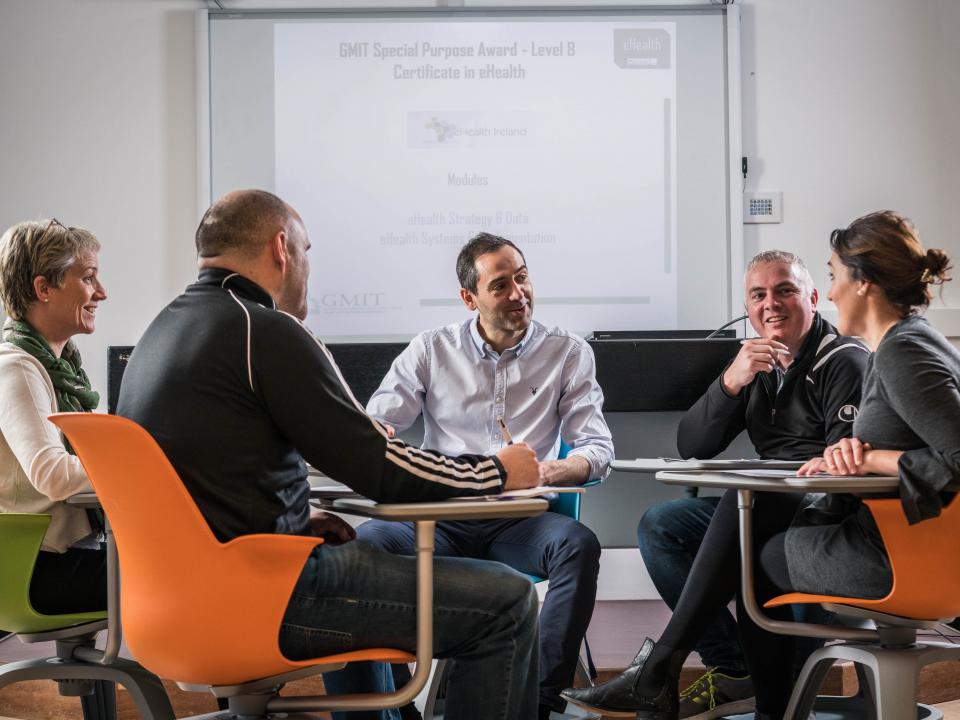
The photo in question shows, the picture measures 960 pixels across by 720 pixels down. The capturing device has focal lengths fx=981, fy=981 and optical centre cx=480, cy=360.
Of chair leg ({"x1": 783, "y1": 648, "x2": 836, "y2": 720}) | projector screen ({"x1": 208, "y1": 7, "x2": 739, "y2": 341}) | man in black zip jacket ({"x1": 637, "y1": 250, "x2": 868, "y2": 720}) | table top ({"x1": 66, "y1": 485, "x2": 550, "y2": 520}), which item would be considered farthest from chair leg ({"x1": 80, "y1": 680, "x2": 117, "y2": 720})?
projector screen ({"x1": 208, "y1": 7, "x2": 739, "y2": 341})

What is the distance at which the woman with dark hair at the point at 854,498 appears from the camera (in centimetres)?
181

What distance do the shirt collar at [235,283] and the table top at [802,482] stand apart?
0.86 m

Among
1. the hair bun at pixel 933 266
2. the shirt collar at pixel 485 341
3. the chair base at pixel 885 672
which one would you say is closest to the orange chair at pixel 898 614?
the chair base at pixel 885 672

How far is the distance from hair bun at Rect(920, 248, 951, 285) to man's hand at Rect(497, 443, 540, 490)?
958 mm

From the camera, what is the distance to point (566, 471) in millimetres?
2473

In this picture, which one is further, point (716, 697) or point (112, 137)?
point (112, 137)

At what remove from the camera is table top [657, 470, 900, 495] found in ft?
5.54

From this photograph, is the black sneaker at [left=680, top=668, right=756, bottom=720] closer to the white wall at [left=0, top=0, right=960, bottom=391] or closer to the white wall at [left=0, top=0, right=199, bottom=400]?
the white wall at [left=0, top=0, right=960, bottom=391]

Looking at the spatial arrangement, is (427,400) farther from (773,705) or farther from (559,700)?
(773,705)

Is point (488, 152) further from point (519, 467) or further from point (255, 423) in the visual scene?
point (255, 423)

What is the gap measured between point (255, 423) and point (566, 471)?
109cm

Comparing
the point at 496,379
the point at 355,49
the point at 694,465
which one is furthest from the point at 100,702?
the point at 355,49

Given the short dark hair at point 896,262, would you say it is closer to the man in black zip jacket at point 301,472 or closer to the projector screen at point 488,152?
the man in black zip jacket at point 301,472

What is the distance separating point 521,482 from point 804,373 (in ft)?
4.09
